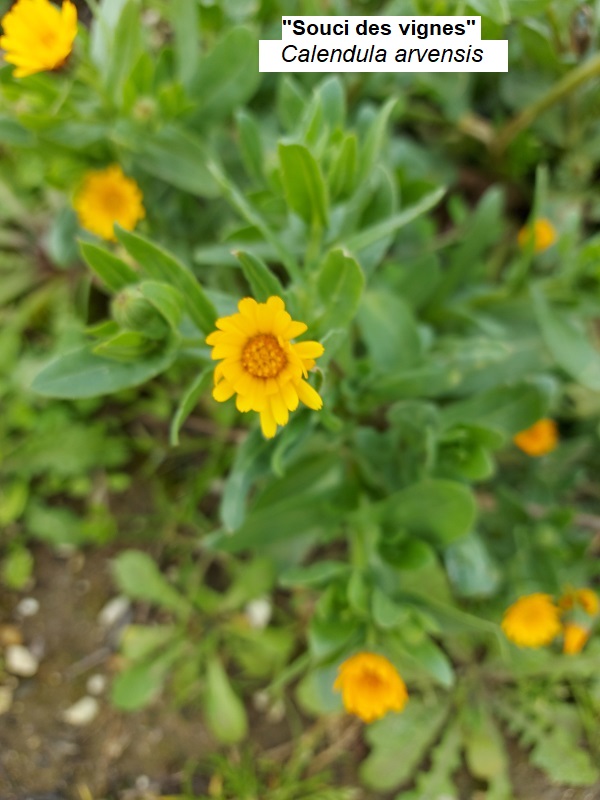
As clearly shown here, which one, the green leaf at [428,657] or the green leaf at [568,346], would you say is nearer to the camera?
the green leaf at [428,657]

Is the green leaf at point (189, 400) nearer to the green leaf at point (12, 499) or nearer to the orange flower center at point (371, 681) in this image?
the orange flower center at point (371, 681)

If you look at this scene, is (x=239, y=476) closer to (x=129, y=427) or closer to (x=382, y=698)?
(x=382, y=698)

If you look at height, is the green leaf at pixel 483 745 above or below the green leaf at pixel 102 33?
below

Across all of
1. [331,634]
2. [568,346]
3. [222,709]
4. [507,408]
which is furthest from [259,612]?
[568,346]

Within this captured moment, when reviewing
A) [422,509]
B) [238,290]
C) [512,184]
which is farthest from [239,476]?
[512,184]

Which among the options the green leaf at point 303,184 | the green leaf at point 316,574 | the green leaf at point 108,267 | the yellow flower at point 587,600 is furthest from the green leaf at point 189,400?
the yellow flower at point 587,600

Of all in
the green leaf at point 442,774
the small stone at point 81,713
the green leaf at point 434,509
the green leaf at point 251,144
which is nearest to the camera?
the green leaf at point 434,509
